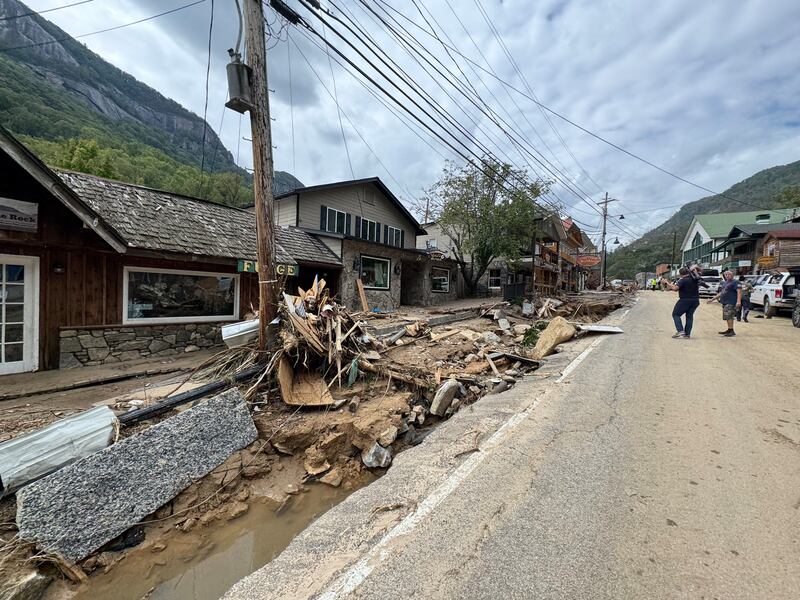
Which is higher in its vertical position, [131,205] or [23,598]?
[131,205]

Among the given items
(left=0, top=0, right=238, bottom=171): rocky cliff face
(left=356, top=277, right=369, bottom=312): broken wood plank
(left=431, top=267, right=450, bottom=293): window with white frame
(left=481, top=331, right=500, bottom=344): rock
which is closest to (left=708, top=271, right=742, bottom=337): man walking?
(left=481, top=331, right=500, bottom=344): rock

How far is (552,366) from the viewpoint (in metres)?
7.19

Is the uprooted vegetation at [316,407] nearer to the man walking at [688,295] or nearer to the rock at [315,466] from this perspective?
the rock at [315,466]

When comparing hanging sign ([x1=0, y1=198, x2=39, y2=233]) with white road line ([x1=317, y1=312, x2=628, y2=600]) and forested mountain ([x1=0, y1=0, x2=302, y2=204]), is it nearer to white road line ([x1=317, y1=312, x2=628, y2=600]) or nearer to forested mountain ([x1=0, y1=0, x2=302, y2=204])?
forested mountain ([x1=0, y1=0, x2=302, y2=204])

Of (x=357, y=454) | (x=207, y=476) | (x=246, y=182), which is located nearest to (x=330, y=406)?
(x=357, y=454)

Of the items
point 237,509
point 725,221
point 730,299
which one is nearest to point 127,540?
point 237,509

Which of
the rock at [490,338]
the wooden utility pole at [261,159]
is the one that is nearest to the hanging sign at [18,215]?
the wooden utility pole at [261,159]

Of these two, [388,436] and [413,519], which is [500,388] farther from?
[413,519]

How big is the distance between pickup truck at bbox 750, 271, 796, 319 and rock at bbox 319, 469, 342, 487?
1777 centimetres

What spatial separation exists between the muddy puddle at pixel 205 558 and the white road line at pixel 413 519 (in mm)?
1277

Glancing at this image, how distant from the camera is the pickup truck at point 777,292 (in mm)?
12992

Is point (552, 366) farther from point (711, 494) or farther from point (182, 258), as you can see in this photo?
point (182, 258)

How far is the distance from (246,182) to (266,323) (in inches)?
1576

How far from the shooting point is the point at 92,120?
47.7 m
